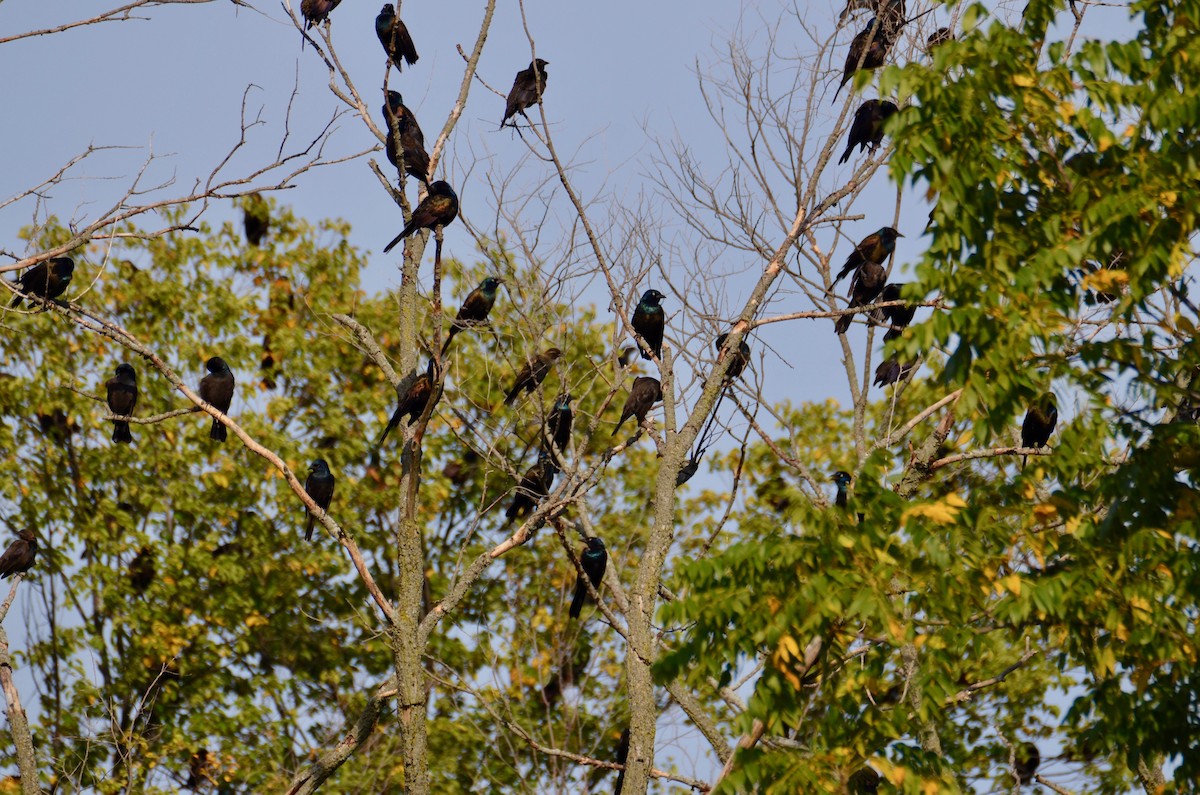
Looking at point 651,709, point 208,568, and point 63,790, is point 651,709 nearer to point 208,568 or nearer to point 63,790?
point 208,568

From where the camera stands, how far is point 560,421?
9.85 metres

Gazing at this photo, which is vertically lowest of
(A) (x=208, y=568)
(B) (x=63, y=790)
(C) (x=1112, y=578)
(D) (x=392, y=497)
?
(C) (x=1112, y=578)

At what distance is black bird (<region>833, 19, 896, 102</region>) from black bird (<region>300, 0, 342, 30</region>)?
3.62 meters

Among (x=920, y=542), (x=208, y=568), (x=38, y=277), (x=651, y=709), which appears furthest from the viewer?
(x=208, y=568)

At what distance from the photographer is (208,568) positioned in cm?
1597

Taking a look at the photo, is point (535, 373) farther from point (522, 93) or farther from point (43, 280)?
point (43, 280)

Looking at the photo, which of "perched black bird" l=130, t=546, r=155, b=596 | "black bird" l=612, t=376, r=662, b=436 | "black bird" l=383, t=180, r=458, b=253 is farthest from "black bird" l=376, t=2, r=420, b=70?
"perched black bird" l=130, t=546, r=155, b=596

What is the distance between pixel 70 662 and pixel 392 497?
436cm

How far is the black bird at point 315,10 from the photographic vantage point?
30.2ft

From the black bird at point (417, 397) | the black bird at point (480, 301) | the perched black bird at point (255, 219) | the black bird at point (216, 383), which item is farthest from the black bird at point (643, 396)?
the perched black bird at point (255, 219)

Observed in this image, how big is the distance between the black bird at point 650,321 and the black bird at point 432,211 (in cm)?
161

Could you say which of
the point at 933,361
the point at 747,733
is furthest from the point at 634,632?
the point at 933,361

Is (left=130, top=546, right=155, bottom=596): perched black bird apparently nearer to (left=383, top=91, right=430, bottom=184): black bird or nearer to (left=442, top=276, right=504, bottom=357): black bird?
(left=442, top=276, right=504, bottom=357): black bird

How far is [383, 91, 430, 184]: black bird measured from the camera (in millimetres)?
8719
